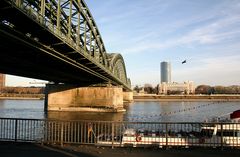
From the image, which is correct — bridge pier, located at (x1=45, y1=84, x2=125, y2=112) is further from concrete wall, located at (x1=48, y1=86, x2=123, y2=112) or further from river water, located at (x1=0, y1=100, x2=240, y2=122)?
river water, located at (x1=0, y1=100, x2=240, y2=122)

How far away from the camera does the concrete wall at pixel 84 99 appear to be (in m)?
85.4

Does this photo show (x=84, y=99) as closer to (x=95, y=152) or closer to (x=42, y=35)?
(x=42, y=35)

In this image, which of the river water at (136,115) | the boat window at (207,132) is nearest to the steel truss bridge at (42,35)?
the river water at (136,115)

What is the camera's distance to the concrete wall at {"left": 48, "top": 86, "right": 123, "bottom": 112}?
85375mm

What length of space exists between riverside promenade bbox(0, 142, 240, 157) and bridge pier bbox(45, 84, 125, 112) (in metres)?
68.0

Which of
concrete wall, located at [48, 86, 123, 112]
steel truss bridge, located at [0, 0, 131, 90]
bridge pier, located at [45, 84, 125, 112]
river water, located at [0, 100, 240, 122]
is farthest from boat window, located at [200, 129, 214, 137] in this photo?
concrete wall, located at [48, 86, 123, 112]

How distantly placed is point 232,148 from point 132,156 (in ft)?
16.3

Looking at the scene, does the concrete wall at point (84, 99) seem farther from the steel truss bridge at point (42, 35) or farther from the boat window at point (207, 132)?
the boat window at point (207, 132)

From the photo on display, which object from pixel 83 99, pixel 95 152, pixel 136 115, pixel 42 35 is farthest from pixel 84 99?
pixel 95 152

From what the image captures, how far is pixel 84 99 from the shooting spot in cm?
8662

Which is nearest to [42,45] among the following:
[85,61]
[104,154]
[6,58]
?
[6,58]

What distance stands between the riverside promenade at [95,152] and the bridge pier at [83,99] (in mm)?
68030

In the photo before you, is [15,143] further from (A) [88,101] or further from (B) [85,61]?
(A) [88,101]

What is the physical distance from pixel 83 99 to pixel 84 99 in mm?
290
